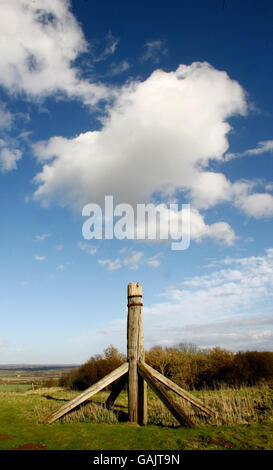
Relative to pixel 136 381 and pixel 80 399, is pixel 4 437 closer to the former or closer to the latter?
A: pixel 80 399

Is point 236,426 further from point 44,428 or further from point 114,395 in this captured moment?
point 44,428


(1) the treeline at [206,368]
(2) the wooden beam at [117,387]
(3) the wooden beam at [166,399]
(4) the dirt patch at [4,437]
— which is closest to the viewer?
(4) the dirt patch at [4,437]

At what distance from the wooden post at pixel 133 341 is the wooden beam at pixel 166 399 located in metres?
0.25

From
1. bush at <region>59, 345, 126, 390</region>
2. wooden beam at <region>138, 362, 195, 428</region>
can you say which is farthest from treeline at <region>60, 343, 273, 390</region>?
wooden beam at <region>138, 362, 195, 428</region>

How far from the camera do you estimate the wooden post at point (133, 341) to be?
7.02 m

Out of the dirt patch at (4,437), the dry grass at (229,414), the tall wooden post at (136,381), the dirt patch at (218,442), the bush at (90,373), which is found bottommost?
the bush at (90,373)

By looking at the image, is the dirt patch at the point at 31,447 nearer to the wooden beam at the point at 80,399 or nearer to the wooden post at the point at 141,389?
the wooden beam at the point at 80,399

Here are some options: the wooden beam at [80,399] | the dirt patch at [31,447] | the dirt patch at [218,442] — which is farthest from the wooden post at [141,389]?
the dirt patch at [31,447]

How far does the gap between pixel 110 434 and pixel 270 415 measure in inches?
153

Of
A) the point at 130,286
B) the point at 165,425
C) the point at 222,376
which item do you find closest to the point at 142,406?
the point at 165,425

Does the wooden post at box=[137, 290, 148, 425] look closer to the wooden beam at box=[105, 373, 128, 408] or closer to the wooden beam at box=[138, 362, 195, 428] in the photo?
the wooden beam at box=[138, 362, 195, 428]

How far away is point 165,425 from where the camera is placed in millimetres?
6527

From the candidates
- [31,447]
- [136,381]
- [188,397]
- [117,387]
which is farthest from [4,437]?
[188,397]
